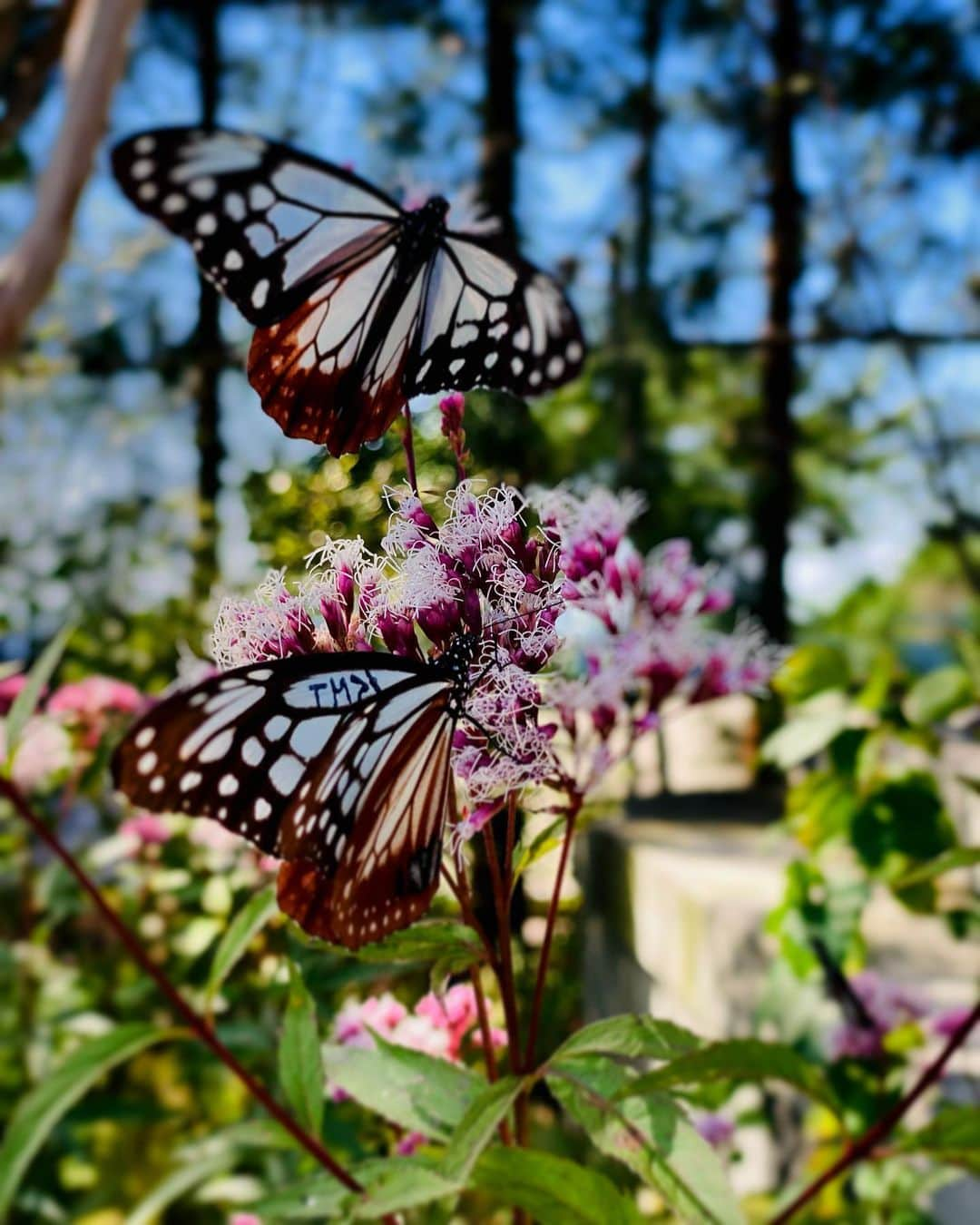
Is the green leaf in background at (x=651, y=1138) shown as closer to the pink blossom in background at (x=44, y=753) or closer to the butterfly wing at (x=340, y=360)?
the butterfly wing at (x=340, y=360)

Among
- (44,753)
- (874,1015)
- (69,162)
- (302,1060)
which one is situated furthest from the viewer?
(69,162)

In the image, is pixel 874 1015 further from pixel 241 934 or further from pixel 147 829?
pixel 147 829

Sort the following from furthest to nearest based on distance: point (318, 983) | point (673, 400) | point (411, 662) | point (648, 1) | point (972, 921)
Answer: point (648, 1), point (673, 400), point (972, 921), point (318, 983), point (411, 662)

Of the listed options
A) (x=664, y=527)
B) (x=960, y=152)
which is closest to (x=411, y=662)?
(x=664, y=527)

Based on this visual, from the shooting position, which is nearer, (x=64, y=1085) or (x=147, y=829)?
(x=64, y=1085)

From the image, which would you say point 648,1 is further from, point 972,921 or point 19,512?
point 972,921

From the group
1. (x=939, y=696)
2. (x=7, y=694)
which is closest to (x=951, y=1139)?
(x=939, y=696)

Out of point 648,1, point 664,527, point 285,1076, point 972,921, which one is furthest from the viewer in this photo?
point 648,1
